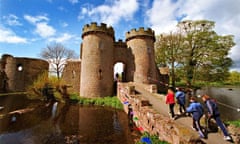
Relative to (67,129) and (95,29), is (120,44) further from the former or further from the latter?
(67,129)

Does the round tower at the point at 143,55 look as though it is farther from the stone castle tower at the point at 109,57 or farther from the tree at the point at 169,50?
the tree at the point at 169,50

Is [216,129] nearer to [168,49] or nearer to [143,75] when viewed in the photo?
[143,75]

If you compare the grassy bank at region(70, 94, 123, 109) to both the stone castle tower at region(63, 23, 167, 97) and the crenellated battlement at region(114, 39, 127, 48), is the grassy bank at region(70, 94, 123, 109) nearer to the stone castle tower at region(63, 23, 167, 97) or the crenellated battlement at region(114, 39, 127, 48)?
the stone castle tower at region(63, 23, 167, 97)

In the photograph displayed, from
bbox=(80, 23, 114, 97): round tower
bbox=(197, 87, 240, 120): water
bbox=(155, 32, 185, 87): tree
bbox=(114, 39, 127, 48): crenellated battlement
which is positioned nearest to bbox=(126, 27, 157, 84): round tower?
bbox=(114, 39, 127, 48): crenellated battlement

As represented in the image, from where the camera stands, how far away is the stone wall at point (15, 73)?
1124 inches

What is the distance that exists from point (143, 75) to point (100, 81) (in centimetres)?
533

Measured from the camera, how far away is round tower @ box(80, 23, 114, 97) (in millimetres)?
17344

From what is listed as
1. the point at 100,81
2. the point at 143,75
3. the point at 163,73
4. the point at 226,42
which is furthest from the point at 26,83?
the point at 226,42

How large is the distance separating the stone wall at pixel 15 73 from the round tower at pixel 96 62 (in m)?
17.6

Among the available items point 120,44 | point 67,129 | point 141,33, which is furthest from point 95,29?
point 67,129

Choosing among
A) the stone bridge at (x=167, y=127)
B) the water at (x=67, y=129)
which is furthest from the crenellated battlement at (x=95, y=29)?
the stone bridge at (x=167, y=127)

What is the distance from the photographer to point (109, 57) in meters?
18.5

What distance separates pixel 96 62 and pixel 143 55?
587 cm

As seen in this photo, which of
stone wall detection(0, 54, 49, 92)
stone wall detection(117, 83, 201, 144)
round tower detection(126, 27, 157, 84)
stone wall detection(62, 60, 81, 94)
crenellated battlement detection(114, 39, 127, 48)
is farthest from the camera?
stone wall detection(0, 54, 49, 92)
